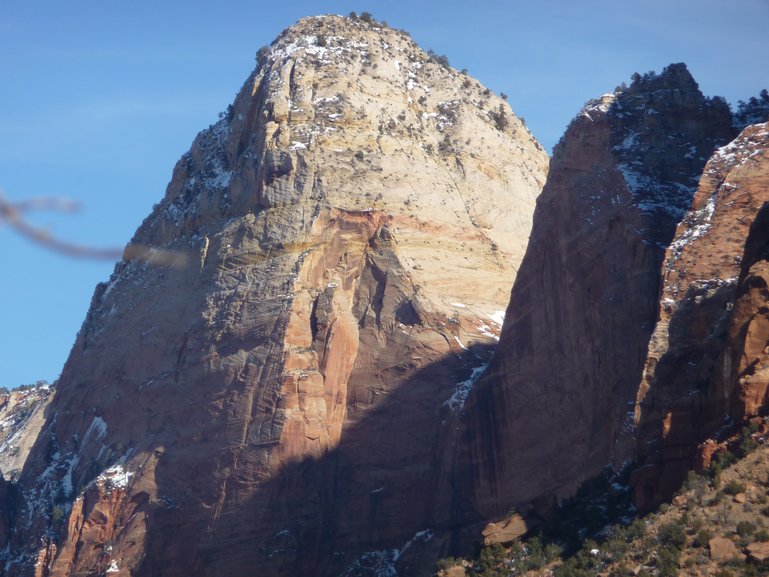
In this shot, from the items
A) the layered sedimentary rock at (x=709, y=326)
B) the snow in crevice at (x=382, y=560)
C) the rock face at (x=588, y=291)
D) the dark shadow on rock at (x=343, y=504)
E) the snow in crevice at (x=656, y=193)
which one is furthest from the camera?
the dark shadow on rock at (x=343, y=504)

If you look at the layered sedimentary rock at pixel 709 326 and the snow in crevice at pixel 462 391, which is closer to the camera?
the layered sedimentary rock at pixel 709 326

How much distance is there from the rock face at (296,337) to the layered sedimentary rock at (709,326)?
19.0 m

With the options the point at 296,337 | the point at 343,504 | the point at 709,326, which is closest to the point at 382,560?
the point at 343,504

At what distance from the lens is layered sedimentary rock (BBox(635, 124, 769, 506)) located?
173ft

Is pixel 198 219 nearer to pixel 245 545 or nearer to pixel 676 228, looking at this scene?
pixel 245 545

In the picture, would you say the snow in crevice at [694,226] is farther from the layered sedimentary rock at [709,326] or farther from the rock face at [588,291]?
the rock face at [588,291]

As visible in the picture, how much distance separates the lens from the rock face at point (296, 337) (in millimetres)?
78312

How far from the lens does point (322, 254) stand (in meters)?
86.0

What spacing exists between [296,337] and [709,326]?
2827 cm

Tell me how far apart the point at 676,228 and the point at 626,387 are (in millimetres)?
5998

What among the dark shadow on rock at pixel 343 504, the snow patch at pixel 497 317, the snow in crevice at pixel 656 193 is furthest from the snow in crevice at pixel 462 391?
the snow in crevice at pixel 656 193

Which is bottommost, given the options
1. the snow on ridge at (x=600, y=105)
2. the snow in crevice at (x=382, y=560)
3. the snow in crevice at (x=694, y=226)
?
the snow in crevice at (x=382, y=560)

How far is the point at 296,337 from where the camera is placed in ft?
270

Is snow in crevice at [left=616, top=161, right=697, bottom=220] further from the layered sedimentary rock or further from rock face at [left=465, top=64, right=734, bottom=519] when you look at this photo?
the layered sedimentary rock
